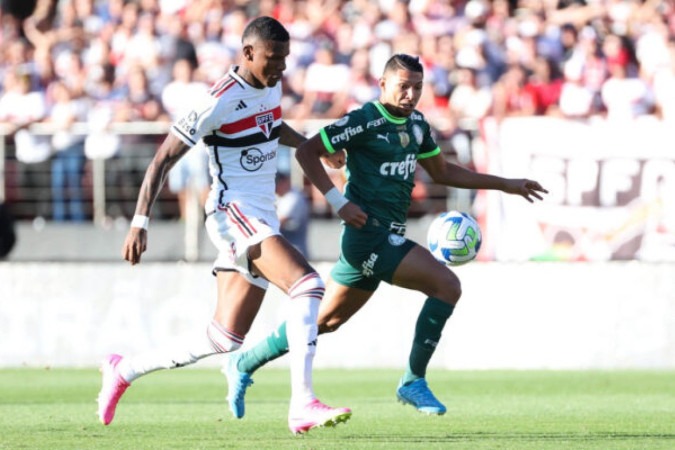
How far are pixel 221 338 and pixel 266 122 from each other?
134 cm

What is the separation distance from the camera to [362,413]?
10211 millimetres

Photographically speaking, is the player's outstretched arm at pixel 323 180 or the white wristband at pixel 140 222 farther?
the player's outstretched arm at pixel 323 180

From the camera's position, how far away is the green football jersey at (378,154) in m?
9.19

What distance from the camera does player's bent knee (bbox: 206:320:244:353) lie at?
8.70 m

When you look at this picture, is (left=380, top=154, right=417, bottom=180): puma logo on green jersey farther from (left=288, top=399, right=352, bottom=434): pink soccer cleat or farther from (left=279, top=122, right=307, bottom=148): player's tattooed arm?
(left=288, top=399, right=352, bottom=434): pink soccer cleat

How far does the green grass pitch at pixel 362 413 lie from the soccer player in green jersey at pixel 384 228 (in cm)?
42

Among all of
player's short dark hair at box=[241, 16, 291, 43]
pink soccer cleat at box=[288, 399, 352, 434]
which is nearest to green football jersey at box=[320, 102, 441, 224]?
player's short dark hair at box=[241, 16, 291, 43]

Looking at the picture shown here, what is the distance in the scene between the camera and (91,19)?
22344 millimetres

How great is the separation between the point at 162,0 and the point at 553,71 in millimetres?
6562

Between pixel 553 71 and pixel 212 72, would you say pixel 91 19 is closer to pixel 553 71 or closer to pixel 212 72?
pixel 212 72

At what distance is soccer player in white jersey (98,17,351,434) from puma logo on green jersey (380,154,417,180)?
803 millimetres

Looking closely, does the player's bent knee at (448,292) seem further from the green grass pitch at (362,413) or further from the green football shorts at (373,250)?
the green grass pitch at (362,413)

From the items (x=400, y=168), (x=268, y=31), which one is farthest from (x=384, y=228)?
(x=268, y=31)

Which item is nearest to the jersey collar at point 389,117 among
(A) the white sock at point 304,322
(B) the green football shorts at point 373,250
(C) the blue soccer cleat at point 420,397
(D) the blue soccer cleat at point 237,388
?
(B) the green football shorts at point 373,250
